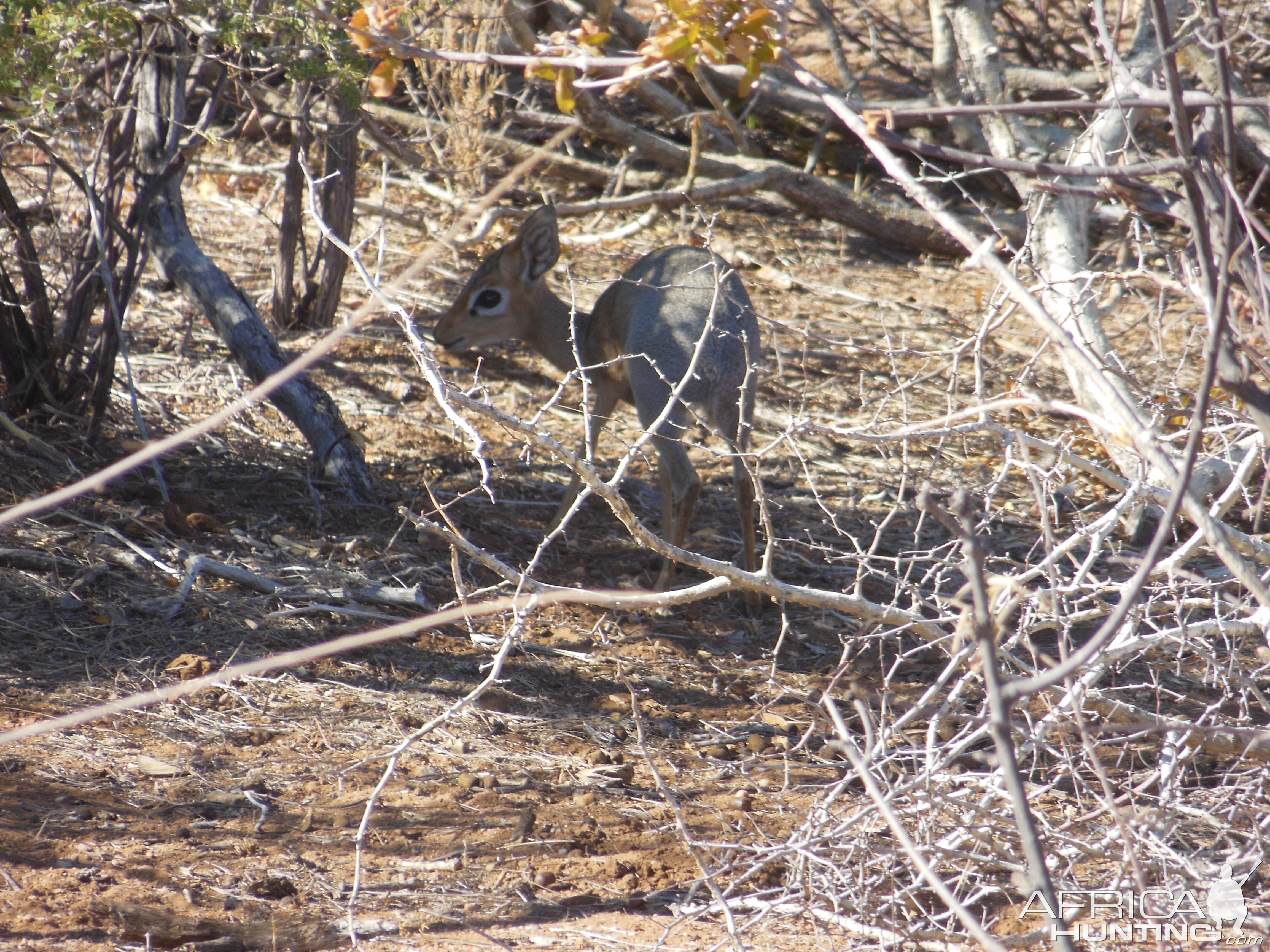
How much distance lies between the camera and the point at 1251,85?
7750mm

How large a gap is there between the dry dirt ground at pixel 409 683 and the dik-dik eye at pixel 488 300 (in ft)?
2.44

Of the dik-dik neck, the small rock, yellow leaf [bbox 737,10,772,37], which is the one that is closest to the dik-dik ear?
the dik-dik neck

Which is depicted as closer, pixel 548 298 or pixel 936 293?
pixel 548 298

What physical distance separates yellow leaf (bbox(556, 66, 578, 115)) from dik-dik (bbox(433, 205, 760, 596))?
218 centimetres

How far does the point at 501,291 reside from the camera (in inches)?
245

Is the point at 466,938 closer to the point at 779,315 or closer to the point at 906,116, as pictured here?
the point at 906,116

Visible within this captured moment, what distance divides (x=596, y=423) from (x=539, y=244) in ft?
3.63

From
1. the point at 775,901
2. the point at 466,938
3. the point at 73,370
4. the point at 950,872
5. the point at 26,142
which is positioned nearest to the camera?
the point at 775,901

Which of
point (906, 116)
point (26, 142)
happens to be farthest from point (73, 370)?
point (906, 116)

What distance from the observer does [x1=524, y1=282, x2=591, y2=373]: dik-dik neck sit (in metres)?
6.28

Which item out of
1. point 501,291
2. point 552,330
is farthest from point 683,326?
point 501,291

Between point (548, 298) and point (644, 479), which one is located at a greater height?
point (548, 298)

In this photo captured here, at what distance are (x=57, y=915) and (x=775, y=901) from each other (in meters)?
1.72

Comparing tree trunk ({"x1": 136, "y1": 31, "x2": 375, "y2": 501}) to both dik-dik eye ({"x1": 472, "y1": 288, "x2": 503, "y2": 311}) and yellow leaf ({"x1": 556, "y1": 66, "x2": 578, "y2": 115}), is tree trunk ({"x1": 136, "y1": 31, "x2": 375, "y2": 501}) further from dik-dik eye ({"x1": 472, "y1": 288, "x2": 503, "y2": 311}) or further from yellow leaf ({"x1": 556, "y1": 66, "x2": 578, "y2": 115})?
yellow leaf ({"x1": 556, "y1": 66, "x2": 578, "y2": 115})
